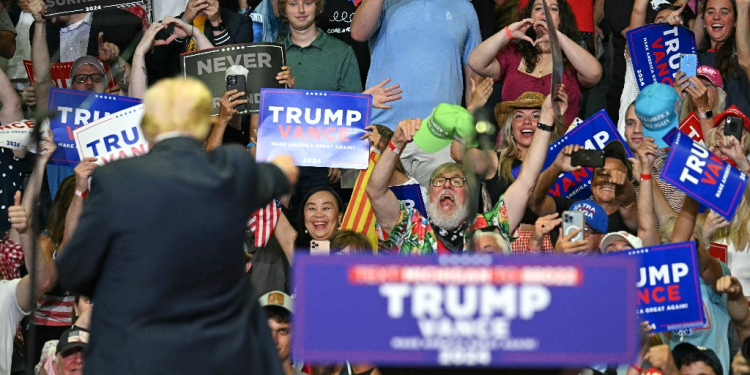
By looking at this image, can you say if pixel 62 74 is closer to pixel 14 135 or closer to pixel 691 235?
pixel 14 135

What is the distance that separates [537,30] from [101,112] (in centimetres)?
274

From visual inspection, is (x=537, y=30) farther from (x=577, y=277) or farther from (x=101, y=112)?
(x=577, y=277)

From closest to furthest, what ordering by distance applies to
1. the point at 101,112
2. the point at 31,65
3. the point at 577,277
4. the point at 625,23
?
1. the point at 577,277
2. the point at 101,112
3. the point at 31,65
4. the point at 625,23

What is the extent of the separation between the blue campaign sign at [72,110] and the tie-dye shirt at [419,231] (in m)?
1.81

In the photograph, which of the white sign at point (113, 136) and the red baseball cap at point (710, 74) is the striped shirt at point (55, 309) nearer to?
the white sign at point (113, 136)

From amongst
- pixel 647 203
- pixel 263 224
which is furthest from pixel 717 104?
pixel 263 224

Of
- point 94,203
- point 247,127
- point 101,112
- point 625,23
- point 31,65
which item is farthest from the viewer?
point 625,23

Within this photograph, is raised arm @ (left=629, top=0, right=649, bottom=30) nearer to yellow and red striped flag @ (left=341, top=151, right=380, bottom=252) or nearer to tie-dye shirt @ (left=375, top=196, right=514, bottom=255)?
tie-dye shirt @ (left=375, top=196, right=514, bottom=255)

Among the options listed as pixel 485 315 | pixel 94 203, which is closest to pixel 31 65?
pixel 94 203

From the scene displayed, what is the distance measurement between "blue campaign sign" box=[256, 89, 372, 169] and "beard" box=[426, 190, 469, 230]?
614 millimetres

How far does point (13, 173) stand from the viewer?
22.7 feet

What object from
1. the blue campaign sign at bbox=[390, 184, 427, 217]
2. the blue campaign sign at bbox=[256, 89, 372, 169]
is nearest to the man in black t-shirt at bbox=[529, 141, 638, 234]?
the blue campaign sign at bbox=[390, 184, 427, 217]

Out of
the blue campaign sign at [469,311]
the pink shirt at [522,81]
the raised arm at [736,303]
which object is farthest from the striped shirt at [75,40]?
the blue campaign sign at [469,311]

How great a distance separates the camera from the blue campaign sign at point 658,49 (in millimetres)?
7617
